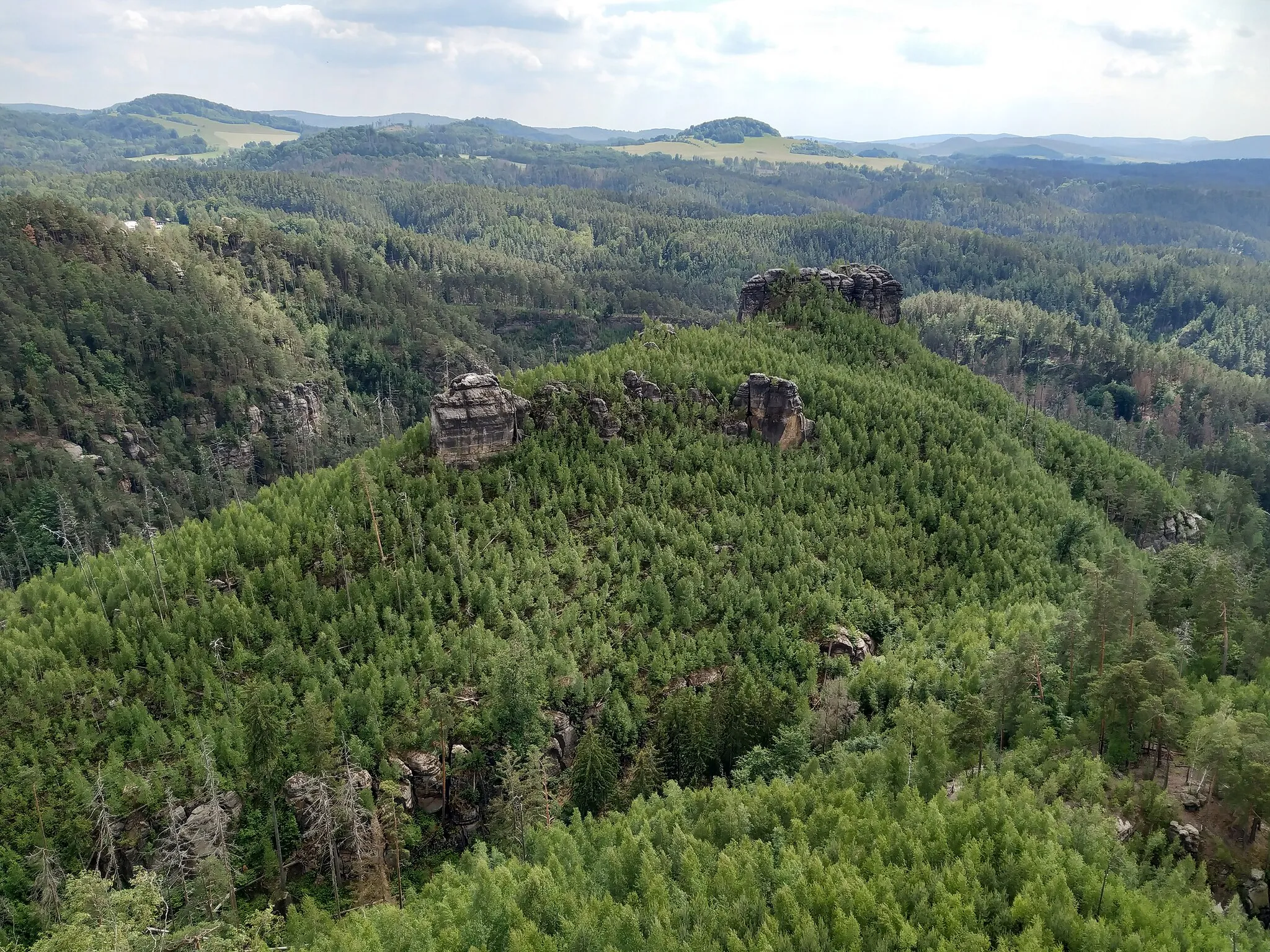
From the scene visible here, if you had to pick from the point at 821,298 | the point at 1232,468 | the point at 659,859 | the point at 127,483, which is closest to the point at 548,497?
the point at 659,859

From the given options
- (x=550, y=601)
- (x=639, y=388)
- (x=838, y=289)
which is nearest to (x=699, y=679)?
(x=550, y=601)

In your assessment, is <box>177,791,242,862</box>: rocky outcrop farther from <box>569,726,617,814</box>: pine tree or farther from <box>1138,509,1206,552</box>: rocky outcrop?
<box>1138,509,1206,552</box>: rocky outcrop

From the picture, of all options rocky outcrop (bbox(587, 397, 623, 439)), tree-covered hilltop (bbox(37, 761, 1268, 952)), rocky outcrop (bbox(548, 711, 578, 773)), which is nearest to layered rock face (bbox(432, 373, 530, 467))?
rocky outcrop (bbox(587, 397, 623, 439))

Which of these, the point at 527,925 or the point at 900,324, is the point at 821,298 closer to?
the point at 900,324

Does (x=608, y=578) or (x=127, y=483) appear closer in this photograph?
(x=608, y=578)

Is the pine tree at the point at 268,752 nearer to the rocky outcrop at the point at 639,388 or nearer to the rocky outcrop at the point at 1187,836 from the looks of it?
the rocky outcrop at the point at 639,388
